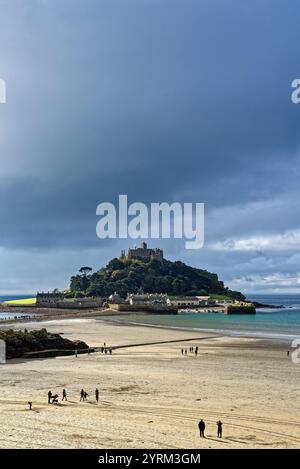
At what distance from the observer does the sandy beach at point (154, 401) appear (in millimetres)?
20781

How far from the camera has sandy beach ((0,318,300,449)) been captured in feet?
68.2

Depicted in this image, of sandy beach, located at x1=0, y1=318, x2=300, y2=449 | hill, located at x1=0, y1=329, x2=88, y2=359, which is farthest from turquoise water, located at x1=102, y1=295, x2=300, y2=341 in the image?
hill, located at x1=0, y1=329, x2=88, y2=359

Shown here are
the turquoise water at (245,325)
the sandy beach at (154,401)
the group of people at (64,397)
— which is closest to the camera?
the sandy beach at (154,401)

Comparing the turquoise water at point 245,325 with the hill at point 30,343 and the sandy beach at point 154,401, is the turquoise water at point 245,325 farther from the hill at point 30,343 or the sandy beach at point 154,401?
the hill at point 30,343

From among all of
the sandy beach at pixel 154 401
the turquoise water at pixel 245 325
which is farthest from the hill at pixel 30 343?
the turquoise water at pixel 245 325

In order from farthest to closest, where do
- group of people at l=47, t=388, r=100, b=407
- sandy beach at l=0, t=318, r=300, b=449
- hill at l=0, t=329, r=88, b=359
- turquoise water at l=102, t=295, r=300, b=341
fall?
turquoise water at l=102, t=295, r=300, b=341 → hill at l=0, t=329, r=88, b=359 → group of people at l=47, t=388, r=100, b=407 → sandy beach at l=0, t=318, r=300, b=449

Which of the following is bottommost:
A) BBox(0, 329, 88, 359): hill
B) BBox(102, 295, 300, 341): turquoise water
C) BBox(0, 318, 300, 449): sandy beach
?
BBox(102, 295, 300, 341): turquoise water

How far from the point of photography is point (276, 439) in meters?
21.0

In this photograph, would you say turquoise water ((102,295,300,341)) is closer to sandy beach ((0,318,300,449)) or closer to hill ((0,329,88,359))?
sandy beach ((0,318,300,449))

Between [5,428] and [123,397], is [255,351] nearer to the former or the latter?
[123,397]

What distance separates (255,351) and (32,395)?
30.6 m

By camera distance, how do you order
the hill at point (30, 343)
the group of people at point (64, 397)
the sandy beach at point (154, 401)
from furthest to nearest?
the hill at point (30, 343)
the group of people at point (64, 397)
the sandy beach at point (154, 401)

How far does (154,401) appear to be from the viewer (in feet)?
93.8
